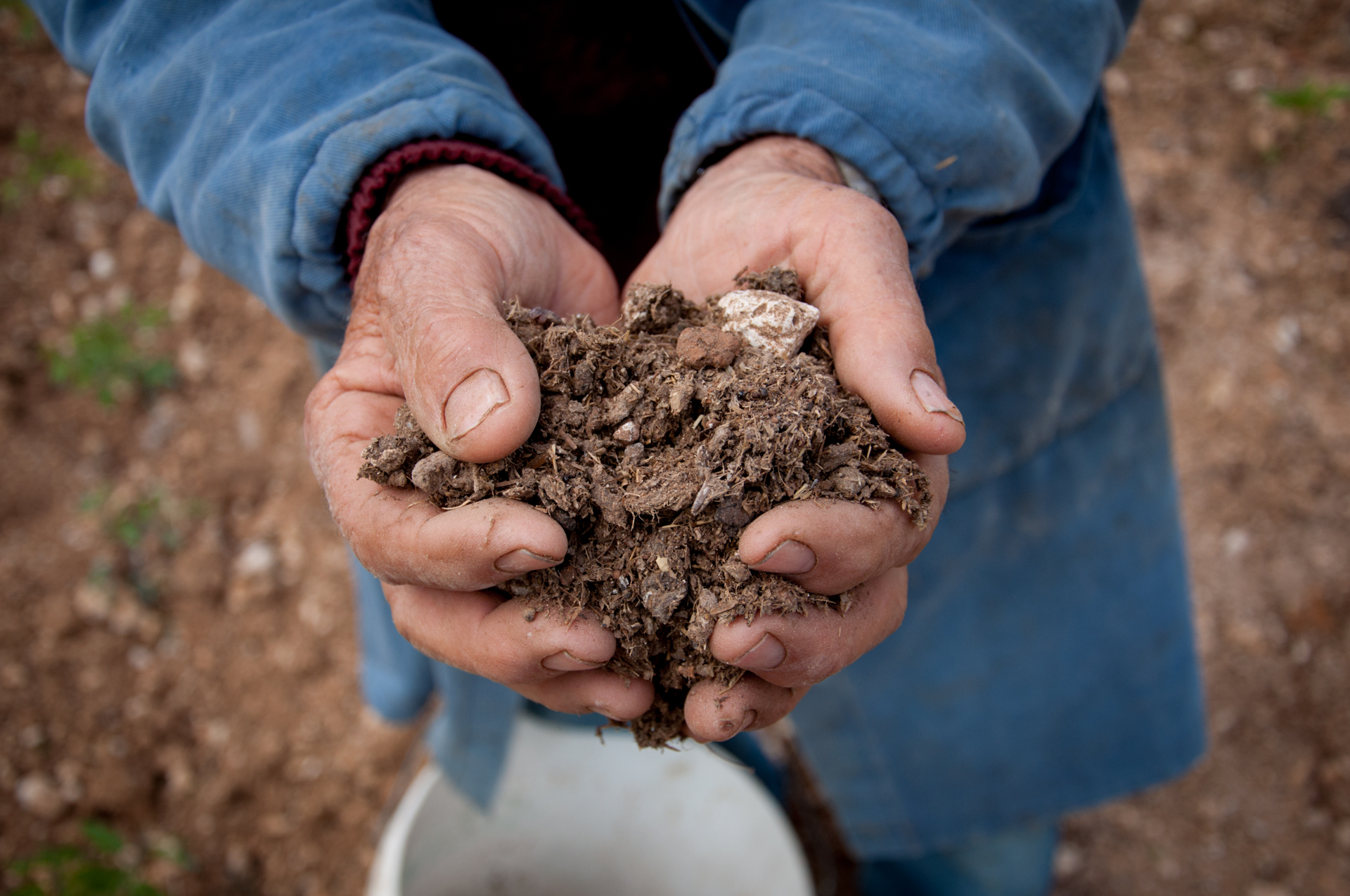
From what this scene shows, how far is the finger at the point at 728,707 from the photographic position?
1145 millimetres

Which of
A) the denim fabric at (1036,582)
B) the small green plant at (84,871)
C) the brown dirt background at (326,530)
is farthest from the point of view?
the brown dirt background at (326,530)

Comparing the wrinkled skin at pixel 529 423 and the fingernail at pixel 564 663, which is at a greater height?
the wrinkled skin at pixel 529 423

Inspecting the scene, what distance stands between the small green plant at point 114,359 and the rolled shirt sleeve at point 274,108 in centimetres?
237

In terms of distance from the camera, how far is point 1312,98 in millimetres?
3574

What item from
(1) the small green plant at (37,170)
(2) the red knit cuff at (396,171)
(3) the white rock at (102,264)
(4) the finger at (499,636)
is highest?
(2) the red knit cuff at (396,171)

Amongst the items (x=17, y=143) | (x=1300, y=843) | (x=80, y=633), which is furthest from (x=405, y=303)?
(x=17, y=143)

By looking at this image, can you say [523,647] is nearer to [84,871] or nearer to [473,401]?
[473,401]

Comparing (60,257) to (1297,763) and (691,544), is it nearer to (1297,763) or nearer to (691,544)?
(691,544)

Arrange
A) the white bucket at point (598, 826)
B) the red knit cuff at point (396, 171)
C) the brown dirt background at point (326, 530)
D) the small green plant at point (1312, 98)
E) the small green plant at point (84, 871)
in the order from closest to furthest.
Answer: the red knit cuff at point (396, 171) → the small green plant at point (84, 871) → the white bucket at point (598, 826) → the brown dirt background at point (326, 530) → the small green plant at point (1312, 98)

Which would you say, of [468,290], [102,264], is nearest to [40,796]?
[102,264]

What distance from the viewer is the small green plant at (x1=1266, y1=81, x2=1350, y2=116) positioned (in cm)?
357

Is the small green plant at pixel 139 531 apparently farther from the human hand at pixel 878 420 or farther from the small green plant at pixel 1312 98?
the small green plant at pixel 1312 98

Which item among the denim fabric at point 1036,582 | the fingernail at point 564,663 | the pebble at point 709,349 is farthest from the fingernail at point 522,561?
the denim fabric at point 1036,582

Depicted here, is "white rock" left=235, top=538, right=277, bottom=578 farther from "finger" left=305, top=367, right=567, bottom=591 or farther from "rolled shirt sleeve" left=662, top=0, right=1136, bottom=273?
"rolled shirt sleeve" left=662, top=0, right=1136, bottom=273
